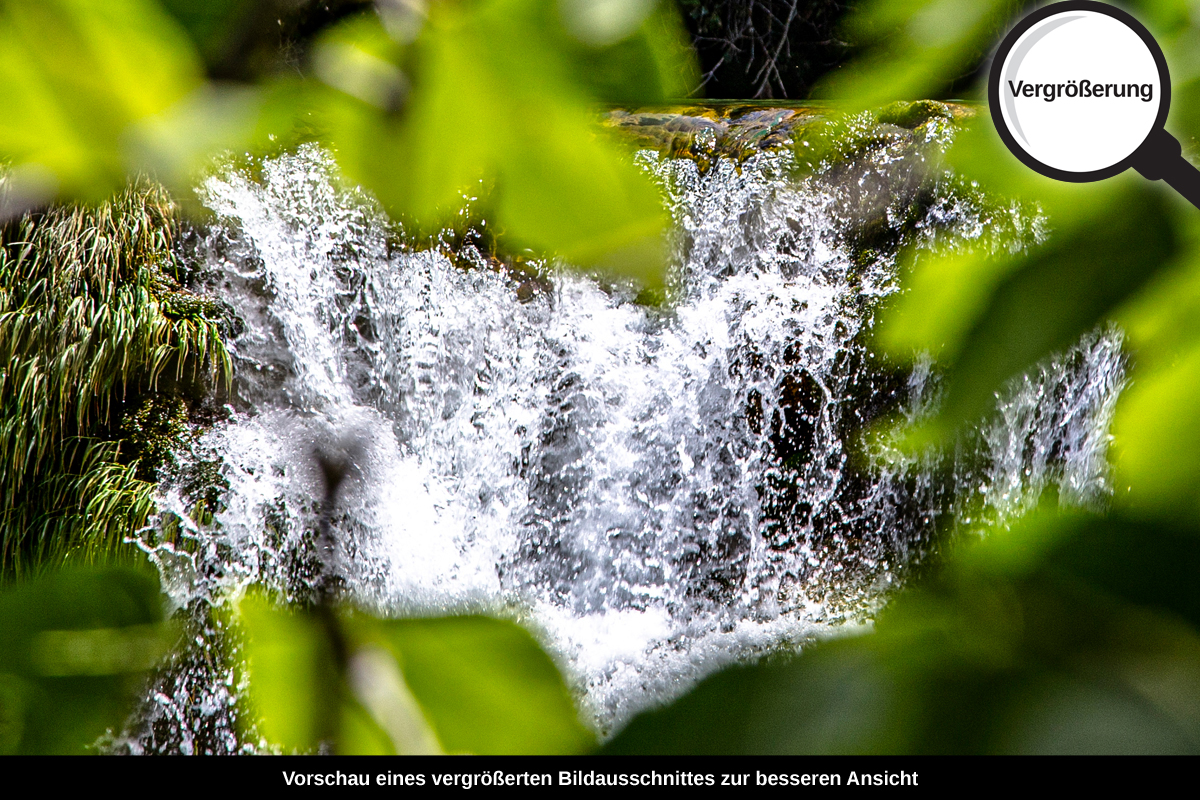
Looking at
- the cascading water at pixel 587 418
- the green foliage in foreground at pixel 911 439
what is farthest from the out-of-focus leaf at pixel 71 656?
the cascading water at pixel 587 418

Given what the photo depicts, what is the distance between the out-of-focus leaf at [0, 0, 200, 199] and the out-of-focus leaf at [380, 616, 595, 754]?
0.32 ft

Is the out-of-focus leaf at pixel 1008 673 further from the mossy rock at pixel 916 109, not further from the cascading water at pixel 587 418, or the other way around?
the cascading water at pixel 587 418

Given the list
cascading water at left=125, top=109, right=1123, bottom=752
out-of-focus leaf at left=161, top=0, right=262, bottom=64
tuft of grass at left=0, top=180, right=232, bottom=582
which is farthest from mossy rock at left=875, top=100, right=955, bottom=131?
tuft of grass at left=0, top=180, right=232, bottom=582

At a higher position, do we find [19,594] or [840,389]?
[840,389]

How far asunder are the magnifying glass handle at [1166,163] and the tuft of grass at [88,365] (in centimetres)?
186

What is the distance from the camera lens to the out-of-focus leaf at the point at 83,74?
Answer: 0.12 metres

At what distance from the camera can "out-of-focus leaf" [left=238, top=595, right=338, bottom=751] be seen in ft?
0.38

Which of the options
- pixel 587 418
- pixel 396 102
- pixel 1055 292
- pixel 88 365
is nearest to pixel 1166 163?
pixel 1055 292

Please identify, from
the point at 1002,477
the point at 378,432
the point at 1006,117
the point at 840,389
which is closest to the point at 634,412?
the point at 840,389

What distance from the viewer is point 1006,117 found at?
156 millimetres
